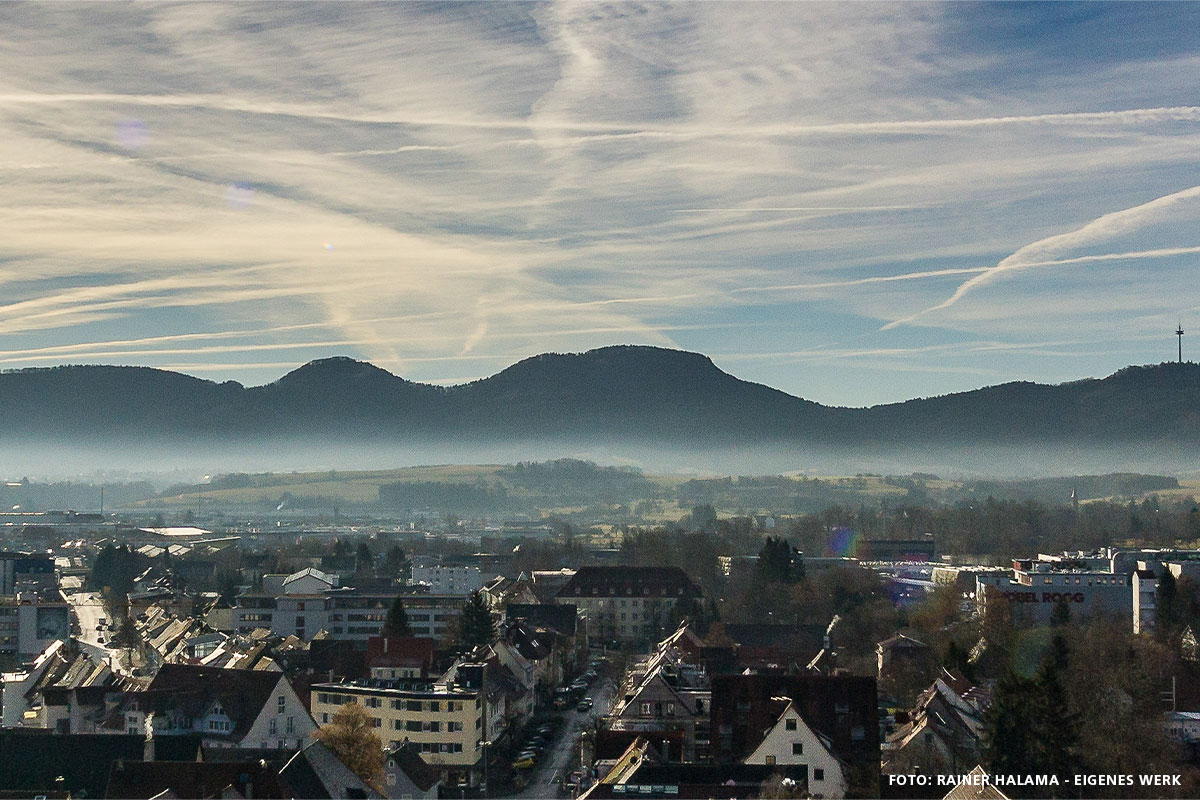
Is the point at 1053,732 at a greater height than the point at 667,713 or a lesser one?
greater

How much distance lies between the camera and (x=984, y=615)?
58.8 metres

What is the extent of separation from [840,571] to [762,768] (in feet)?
151

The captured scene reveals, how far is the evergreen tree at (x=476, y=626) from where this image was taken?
55037 millimetres

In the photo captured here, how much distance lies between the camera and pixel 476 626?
183 feet

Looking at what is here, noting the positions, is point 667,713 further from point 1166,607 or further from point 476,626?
point 1166,607

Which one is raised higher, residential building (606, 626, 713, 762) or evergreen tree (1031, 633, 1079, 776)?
evergreen tree (1031, 633, 1079, 776)

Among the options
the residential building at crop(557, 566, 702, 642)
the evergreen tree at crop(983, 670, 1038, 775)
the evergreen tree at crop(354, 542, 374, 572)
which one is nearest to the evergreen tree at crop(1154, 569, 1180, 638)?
the residential building at crop(557, 566, 702, 642)

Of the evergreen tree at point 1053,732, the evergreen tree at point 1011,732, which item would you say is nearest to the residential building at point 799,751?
the evergreen tree at point 1011,732

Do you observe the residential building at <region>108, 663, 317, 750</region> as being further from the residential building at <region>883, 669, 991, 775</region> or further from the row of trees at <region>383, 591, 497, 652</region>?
the residential building at <region>883, 669, 991, 775</region>

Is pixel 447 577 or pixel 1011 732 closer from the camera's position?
pixel 1011 732

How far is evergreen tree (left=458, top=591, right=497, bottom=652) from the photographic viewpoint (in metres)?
55.0

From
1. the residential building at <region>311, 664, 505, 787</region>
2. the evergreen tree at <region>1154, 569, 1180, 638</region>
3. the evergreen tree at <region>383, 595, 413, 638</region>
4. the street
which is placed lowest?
the street

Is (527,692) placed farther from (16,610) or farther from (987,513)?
(987,513)

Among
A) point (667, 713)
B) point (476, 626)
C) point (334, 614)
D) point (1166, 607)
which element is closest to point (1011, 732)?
point (667, 713)
